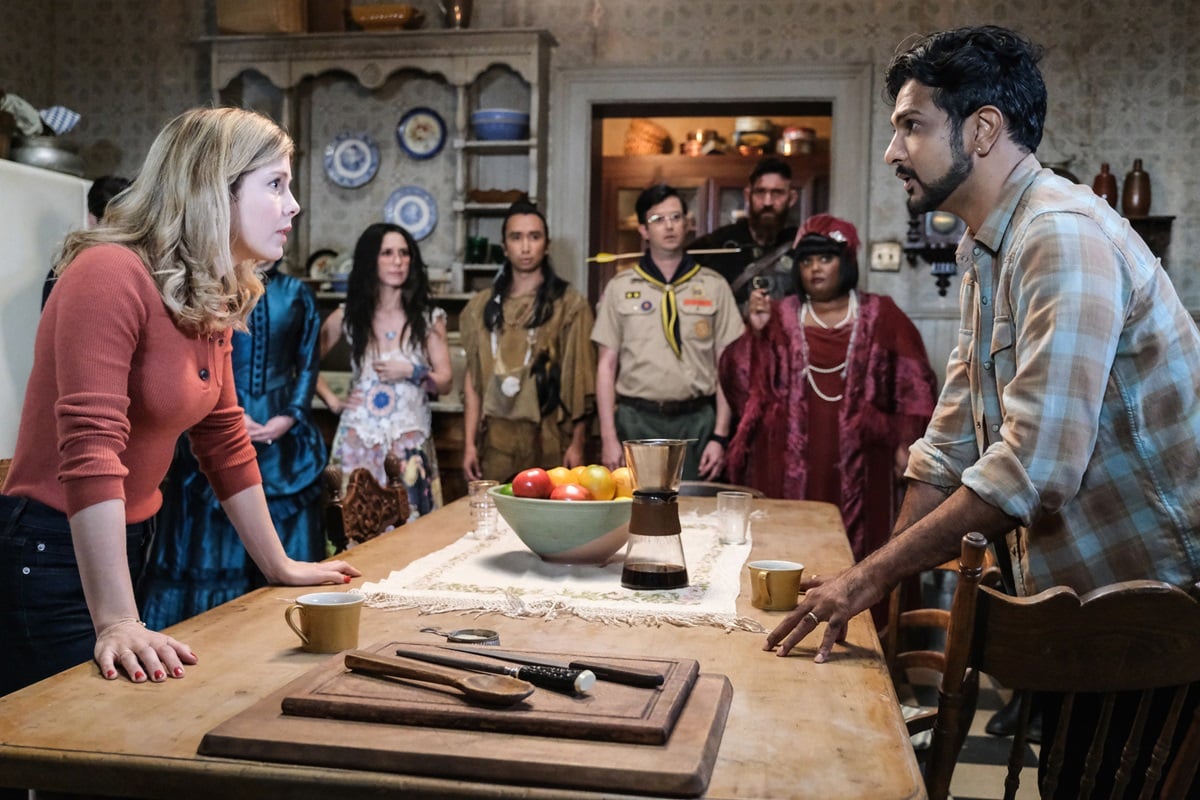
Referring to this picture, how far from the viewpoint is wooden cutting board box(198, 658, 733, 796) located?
0.98m

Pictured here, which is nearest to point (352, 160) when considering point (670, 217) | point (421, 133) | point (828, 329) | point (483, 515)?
point (421, 133)

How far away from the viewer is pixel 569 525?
1.88m

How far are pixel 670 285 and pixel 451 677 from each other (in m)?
3.33

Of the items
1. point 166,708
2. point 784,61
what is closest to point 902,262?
point 784,61

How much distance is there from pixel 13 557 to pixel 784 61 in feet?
14.3

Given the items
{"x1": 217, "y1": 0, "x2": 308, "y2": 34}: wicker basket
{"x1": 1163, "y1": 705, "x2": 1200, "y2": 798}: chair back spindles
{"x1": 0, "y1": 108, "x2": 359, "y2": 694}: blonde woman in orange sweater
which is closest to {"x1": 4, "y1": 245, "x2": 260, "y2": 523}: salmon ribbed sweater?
{"x1": 0, "y1": 108, "x2": 359, "y2": 694}: blonde woman in orange sweater

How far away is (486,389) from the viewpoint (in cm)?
447

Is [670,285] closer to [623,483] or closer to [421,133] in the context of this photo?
[421,133]

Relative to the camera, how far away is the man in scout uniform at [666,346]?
4293 mm

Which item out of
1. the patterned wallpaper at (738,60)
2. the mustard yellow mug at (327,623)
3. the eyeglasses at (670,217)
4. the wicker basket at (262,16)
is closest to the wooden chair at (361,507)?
the mustard yellow mug at (327,623)

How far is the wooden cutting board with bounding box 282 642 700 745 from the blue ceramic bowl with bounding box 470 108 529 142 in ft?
14.4

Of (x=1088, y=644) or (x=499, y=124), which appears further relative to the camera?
(x=499, y=124)

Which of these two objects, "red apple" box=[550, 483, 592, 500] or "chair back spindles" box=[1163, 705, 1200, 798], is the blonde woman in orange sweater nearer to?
"red apple" box=[550, 483, 592, 500]

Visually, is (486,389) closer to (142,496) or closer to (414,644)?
(142,496)
